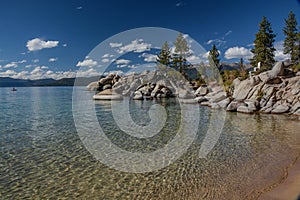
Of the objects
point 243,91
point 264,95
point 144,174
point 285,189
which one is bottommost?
point 144,174

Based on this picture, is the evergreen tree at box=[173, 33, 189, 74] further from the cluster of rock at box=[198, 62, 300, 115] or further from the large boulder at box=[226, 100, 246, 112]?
the large boulder at box=[226, 100, 246, 112]

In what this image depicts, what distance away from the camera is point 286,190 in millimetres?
5535

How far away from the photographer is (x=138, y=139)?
11.8 metres

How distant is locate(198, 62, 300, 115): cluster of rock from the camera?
21359mm

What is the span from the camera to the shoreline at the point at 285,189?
524cm

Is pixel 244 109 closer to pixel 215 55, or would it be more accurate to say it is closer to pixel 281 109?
pixel 281 109

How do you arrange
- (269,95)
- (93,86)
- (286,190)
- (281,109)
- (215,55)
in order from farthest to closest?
(93,86) < (215,55) < (269,95) < (281,109) < (286,190)

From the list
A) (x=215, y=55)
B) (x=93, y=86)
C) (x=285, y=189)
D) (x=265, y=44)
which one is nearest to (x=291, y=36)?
(x=265, y=44)

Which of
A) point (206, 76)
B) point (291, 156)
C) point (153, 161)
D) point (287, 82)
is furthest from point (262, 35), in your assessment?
point (153, 161)

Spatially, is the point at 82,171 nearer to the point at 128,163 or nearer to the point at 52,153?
the point at 128,163

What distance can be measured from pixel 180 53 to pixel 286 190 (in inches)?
2160

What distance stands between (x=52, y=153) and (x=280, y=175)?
358 inches

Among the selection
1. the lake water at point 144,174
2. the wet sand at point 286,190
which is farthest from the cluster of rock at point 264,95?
the wet sand at point 286,190

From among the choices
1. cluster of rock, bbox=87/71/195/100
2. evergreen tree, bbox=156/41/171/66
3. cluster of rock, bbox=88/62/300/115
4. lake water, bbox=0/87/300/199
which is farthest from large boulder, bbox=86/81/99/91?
lake water, bbox=0/87/300/199
